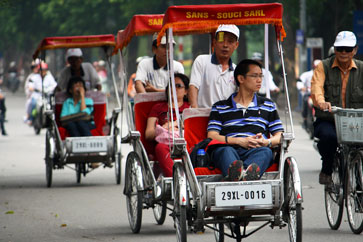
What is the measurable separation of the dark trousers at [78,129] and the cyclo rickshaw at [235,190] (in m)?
6.24

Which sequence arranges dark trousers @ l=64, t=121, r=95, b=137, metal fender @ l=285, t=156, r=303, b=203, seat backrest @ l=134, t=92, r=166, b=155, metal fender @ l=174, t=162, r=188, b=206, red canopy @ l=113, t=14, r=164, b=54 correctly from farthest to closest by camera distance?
dark trousers @ l=64, t=121, r=95, b=137, seat backrest @ l=134, t=92, r=166, b=155, red canopy @ l=113, t=14, r=164, b=54, metal fender @ l=174, t=162, r=188, b=206, metal fender @ l=285, t=156, r=303, b=203

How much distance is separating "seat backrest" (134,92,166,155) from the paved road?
0.85 metres

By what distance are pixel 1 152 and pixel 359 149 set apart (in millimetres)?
12716

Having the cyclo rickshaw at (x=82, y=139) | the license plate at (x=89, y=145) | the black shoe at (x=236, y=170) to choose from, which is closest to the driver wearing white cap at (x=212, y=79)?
the black shoe at (x=236, y=170)

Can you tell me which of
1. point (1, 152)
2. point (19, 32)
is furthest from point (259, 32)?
point (1, 152)

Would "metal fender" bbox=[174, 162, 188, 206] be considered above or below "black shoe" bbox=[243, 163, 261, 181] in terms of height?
below

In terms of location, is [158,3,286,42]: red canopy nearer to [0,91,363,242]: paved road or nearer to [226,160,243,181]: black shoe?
[226,160,243,181]: black shoe

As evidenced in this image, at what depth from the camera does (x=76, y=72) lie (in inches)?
569

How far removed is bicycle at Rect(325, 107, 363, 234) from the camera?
8.30 m

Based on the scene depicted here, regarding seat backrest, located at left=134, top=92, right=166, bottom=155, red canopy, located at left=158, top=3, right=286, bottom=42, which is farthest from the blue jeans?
seat backrest, located at left=134, top=92, right=166, bottom=155

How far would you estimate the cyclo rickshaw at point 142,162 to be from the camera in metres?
8.73

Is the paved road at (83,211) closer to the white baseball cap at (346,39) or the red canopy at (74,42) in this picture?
the white baseball cap at (346,39)

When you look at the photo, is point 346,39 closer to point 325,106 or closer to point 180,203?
point 325,106

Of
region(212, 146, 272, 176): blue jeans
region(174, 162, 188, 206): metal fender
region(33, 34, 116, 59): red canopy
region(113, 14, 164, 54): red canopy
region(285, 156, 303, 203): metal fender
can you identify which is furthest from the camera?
region(33, 34, 116, 59): red canopy
